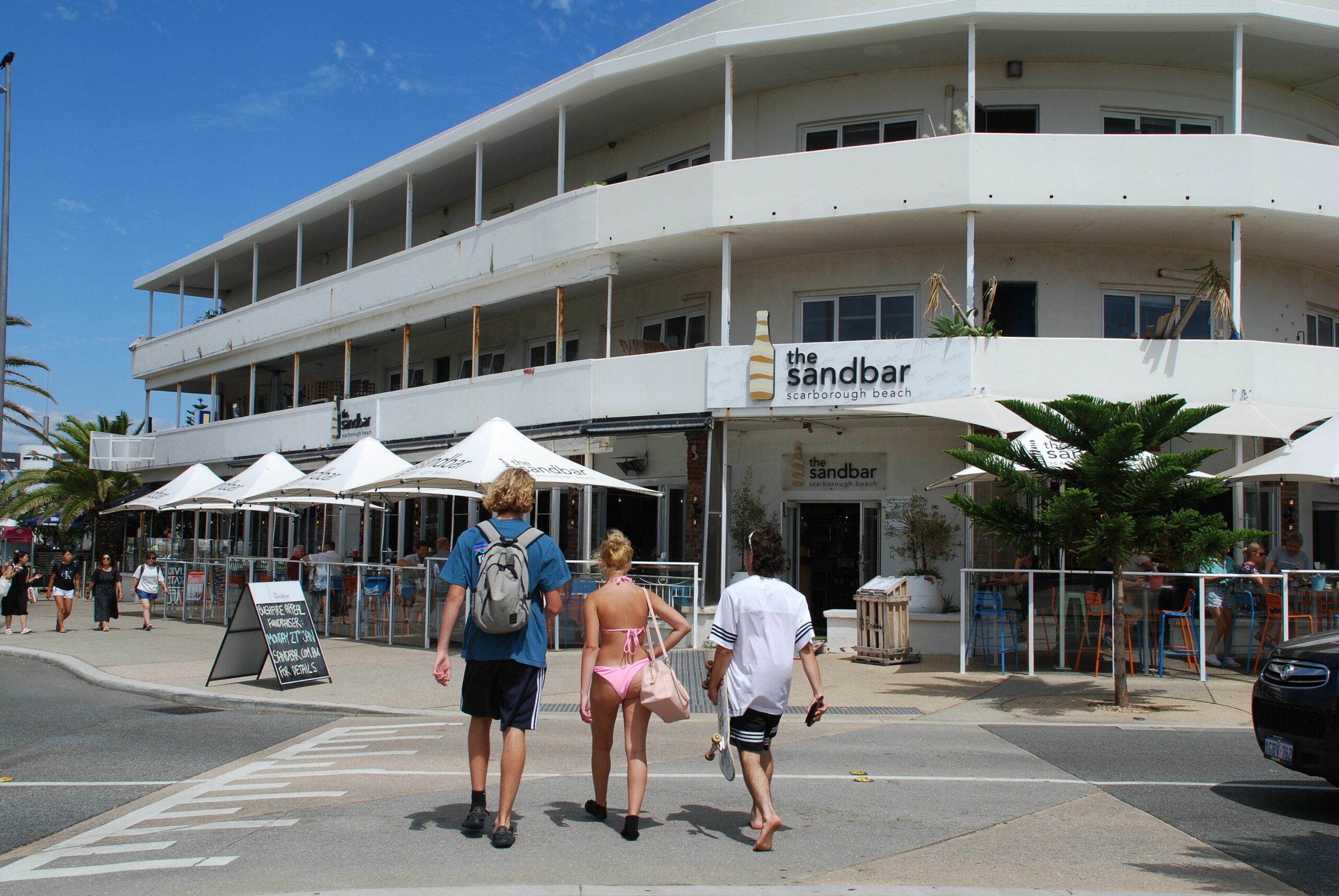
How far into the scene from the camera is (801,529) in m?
20.1

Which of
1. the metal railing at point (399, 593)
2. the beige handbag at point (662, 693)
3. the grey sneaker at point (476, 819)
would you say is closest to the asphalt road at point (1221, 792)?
the beige handbag at point (662, 693)

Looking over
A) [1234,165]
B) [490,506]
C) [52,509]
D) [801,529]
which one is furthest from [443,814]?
[52,509]

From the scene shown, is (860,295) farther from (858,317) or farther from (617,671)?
(617,671)

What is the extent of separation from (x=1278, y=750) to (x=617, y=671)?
168 inches

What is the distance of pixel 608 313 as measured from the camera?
2012 centimetres

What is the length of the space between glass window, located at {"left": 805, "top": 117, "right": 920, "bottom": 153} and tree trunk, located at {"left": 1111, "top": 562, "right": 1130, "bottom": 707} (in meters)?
9.69

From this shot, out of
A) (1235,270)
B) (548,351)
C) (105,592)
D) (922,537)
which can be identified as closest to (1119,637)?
(922,537)

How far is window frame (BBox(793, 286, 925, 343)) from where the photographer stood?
63.5 ft

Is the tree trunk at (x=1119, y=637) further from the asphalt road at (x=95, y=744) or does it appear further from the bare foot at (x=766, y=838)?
the asphalt road at (x=95, y=744)

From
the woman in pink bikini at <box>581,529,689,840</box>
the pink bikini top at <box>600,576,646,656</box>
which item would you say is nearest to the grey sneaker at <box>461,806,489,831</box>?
the woman in pink bikini at <box>581,529,689,840</box>

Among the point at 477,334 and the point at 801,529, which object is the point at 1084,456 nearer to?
the point at 801,529

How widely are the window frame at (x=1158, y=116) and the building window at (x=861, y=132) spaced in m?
3.14

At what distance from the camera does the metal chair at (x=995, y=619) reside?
46.6 feet

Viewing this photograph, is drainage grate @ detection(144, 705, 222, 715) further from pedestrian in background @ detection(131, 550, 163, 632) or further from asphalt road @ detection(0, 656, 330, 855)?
pedestrian in background @ detection(131, 550, 163, 632)
